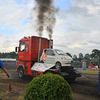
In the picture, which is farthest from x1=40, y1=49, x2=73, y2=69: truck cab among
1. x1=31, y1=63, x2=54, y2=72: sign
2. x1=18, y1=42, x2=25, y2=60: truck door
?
x1=18, y1=42, x2=25, y2=60: truck door

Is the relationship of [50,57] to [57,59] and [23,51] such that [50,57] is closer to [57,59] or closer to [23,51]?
[57,59]

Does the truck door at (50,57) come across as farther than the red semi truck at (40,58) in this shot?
Yes

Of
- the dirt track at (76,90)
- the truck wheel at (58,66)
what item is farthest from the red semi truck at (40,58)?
the dirt track at (76,90)

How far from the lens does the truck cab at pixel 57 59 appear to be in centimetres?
877

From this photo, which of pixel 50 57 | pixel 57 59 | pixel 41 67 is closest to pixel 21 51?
pixel 41 67

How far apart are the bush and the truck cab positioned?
567cm

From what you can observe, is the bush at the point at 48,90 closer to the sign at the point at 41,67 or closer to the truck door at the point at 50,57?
the sign at the point at 41,67

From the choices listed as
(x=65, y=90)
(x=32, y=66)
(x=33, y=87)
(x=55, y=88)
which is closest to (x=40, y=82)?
(x=33, y=87)

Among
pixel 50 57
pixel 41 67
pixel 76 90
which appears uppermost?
pixel 50 57

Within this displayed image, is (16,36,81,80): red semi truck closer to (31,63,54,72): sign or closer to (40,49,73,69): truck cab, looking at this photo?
(40,49,73,69): truck cab

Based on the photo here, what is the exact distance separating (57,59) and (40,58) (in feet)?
6.28

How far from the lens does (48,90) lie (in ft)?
9.29

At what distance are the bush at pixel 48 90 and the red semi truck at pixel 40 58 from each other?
209 inches

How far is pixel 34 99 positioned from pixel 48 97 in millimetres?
348
